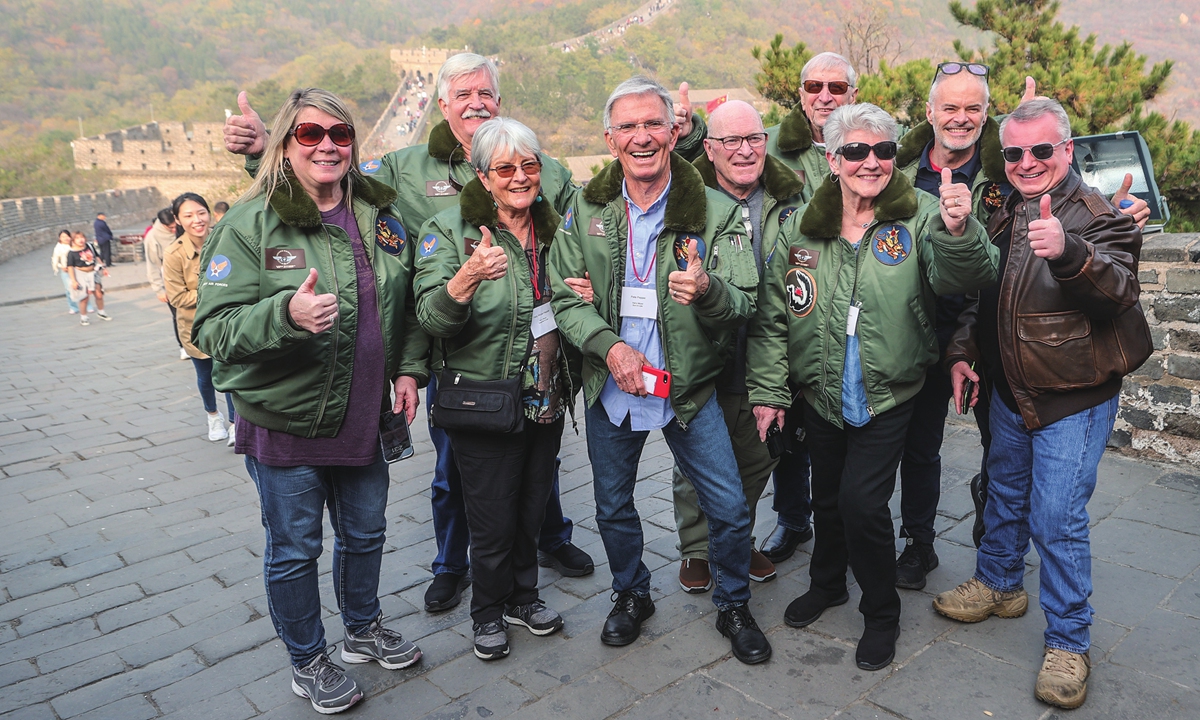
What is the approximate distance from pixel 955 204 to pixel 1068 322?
0.56 m

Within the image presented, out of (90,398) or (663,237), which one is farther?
(90,398)

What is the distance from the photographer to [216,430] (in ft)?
21.6

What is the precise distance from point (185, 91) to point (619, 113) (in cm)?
12402

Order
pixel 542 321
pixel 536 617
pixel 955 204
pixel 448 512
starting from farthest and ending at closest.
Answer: pixel 448 512, pixel 536 617, pixel 542 321, pixel 955 204

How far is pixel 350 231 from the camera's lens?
9.36 feet

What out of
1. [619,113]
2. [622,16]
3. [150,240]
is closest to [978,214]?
[619,113]

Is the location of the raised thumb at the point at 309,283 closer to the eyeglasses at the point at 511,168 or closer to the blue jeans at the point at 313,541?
the blue jeans at the point at 313,541

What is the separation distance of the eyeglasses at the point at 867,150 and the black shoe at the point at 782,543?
1783 mm

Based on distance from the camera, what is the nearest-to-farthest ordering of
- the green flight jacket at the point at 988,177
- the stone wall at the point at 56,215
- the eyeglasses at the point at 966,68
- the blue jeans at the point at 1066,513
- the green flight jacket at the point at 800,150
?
the blue jeans at the point at 1066,513, the green flight jacket at the point at 988,177, the eyeglasses at the point at 966,68, the green flight jacket at the point at 800,150, the stone wall at the point at 56,215

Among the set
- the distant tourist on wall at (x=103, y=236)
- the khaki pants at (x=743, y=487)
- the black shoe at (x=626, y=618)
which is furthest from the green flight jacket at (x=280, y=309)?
the distant tourist on wall at (x=103, y=236)

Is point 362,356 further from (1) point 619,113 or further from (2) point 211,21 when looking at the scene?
(2) point 211,21

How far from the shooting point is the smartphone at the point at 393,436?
2914 millimetres

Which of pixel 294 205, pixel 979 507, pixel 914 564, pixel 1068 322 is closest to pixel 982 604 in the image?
pixel 914 564

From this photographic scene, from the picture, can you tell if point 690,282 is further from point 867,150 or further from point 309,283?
point 309,283
